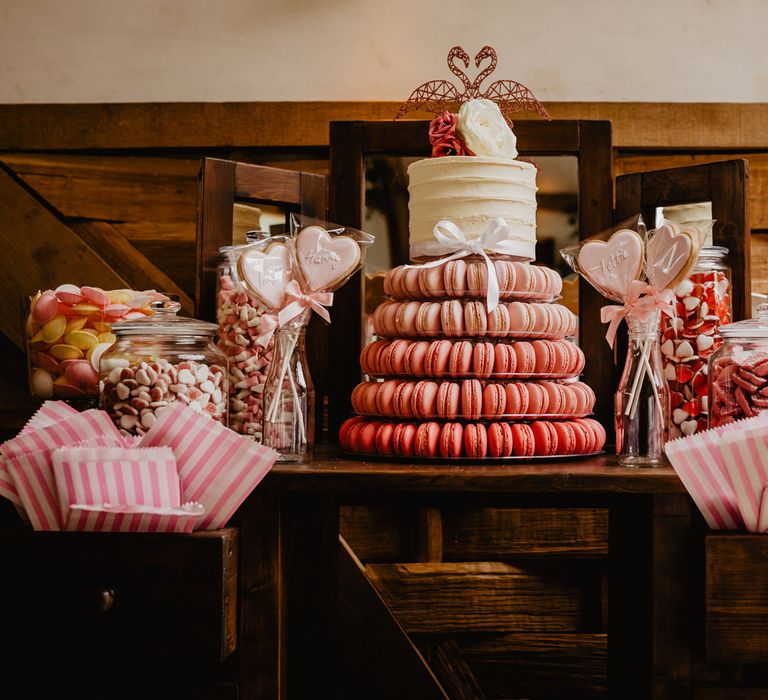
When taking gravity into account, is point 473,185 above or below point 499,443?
above

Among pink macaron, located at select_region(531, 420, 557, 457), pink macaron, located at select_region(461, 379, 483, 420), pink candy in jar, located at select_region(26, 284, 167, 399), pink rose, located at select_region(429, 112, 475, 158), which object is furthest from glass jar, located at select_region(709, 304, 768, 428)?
pink candy in jar, located at select_region(26, 284, 167, 399)

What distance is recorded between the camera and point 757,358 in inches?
42.1

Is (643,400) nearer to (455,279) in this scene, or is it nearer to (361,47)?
(455,279)

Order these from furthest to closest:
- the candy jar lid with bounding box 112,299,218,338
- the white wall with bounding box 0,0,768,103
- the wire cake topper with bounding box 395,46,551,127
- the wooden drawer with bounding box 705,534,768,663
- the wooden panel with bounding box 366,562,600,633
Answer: the wooden panel with bounding box 366,562,600,633 < the white wall with bounding box 0,0,768,103 < the wire cake topper with bounding box 395,46,551,127 < the candy jar lid with bounding box 112,299,218,338 < the wooden drawer with bounding box 705,534,768,663

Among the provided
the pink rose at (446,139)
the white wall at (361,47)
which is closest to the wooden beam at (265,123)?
the white wall at (361,47)

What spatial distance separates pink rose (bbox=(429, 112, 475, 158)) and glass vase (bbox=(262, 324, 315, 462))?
13.5 inches

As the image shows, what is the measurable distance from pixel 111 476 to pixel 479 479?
431 millimetres

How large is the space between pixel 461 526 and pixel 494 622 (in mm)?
232

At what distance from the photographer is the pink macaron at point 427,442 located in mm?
1093

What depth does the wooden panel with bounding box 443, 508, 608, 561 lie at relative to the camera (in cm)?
191

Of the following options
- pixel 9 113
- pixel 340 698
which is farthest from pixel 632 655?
pixel 9 113

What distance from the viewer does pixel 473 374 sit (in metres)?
1.11

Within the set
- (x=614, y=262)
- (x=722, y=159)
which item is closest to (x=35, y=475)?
(x=614, y=262)

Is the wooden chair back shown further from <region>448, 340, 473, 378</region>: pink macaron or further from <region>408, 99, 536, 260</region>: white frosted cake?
<region>448, 340, 473, 378</region>: pink macaron
